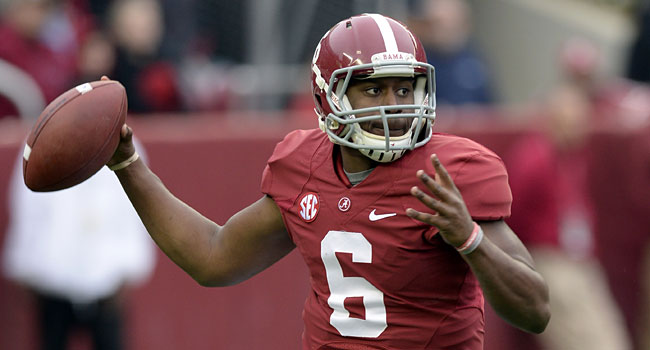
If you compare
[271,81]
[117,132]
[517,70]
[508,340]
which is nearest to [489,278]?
[117,132]

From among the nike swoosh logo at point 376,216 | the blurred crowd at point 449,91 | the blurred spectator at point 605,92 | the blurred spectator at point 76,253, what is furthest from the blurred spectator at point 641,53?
the nike swoosh logo at point 376,216

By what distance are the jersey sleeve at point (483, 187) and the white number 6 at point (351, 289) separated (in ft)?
1.10

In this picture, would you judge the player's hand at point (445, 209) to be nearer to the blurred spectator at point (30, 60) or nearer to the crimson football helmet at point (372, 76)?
the crimson football helmet at point (372, 76)

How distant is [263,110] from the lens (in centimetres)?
768

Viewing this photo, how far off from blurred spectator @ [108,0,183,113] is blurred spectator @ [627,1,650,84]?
11.6 ft

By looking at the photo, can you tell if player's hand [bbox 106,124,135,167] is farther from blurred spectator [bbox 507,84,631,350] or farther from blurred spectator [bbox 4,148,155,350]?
blurred spectator [bbox 507,84,631,350]

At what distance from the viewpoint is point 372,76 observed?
3.21 meters

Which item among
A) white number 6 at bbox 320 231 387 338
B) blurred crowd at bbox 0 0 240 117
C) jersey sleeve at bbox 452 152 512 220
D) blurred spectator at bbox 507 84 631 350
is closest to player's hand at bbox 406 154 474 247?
jersey sleeve at bbox 452 152 512 220

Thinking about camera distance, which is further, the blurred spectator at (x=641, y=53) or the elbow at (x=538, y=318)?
the blurred spectator at (x=641, y=53)

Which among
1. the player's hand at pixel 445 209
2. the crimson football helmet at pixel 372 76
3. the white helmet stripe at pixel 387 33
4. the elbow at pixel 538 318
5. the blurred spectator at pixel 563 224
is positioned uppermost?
the white helmet stripe at pixel 387 33

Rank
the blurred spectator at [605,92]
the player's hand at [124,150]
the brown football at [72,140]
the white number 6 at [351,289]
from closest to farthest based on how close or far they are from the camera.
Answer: the white number 6 at [351,289] < the brown football at [72,140] < the player's hand at [124,150] < the blurred spectator at [605,92]

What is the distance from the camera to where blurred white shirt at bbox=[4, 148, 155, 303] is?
5.96 meters

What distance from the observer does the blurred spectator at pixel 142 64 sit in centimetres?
693

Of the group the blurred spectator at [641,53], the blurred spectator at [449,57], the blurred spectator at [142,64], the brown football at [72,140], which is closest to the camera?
the brown football at [72,140]
